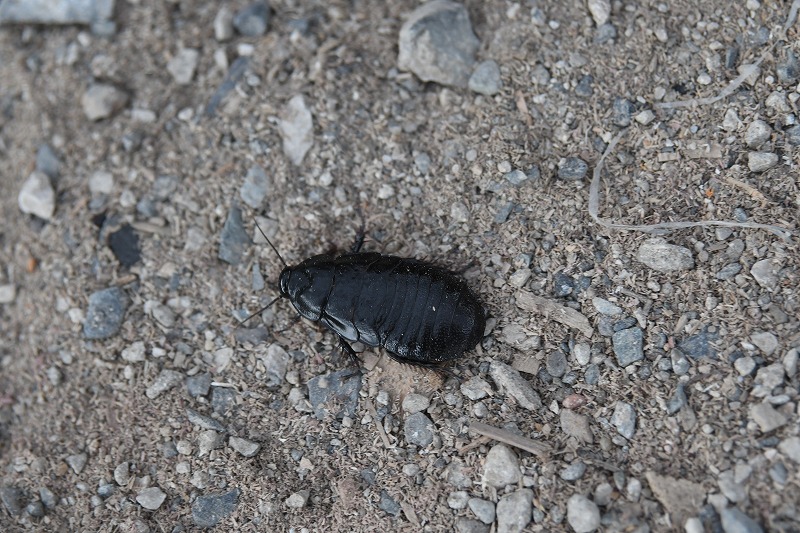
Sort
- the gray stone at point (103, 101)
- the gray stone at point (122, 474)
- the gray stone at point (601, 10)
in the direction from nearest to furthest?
1. the gray stone at point (122, 474)
2. the gray stone at point (601, 10)
3. the gray stone at point (103, 101)

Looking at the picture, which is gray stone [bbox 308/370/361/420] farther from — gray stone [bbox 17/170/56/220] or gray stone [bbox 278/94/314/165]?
gray stone [bbox 17/170/56/220]

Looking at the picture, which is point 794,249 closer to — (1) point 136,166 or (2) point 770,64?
(2) point 770,64

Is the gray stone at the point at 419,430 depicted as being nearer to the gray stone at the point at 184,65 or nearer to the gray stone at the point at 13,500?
the gray stone at the point at 13,500

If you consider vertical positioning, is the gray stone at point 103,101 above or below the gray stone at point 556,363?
above

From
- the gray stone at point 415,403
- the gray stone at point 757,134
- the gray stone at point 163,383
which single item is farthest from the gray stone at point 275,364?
the gray stone at point 757,134

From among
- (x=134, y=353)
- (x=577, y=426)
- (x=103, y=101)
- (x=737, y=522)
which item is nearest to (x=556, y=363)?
(x=577, y=426)

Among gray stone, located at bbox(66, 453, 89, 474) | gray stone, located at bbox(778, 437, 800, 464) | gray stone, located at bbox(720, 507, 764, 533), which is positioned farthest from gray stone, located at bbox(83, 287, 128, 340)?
gray stone, located at bbox(778, 437, 800, 464)
